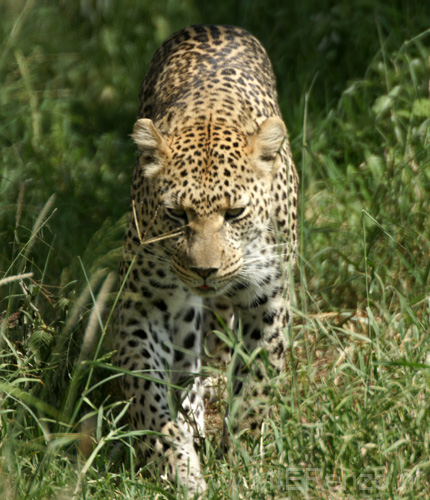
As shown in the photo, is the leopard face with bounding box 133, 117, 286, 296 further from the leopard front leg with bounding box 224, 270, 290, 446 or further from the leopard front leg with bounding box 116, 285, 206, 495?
the leopard front leg with bounding box 116, 285, 206, 495

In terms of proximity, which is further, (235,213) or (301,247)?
(235,213)

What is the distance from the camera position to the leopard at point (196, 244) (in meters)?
5.44

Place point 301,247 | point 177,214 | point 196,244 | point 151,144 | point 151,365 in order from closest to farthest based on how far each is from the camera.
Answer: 1. point 301,247
2. point 196,244
3. point 177,214
4. point 151,144
5. point 151,365

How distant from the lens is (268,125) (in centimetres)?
571

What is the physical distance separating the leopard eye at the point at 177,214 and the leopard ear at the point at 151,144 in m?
0.30

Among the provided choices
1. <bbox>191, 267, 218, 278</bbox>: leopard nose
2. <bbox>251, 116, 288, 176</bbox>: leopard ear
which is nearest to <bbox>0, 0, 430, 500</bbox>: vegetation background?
<bbox>251, 116, 288, 176</bbox>: leopard ear

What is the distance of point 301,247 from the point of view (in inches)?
204

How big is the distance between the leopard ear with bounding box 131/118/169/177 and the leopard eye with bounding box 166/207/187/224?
30cm

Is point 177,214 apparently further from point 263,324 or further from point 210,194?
point 263,324

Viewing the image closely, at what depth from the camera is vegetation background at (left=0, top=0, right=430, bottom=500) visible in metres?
4.60

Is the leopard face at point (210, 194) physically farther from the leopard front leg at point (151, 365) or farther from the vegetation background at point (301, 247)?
→ the leopard front leg at point (151, 365)

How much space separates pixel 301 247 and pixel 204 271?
56cm

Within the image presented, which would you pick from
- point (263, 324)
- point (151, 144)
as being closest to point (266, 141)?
point (151, 144)

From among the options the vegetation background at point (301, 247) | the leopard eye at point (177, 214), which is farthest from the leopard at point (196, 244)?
the vegetation background at point (301, 247)
